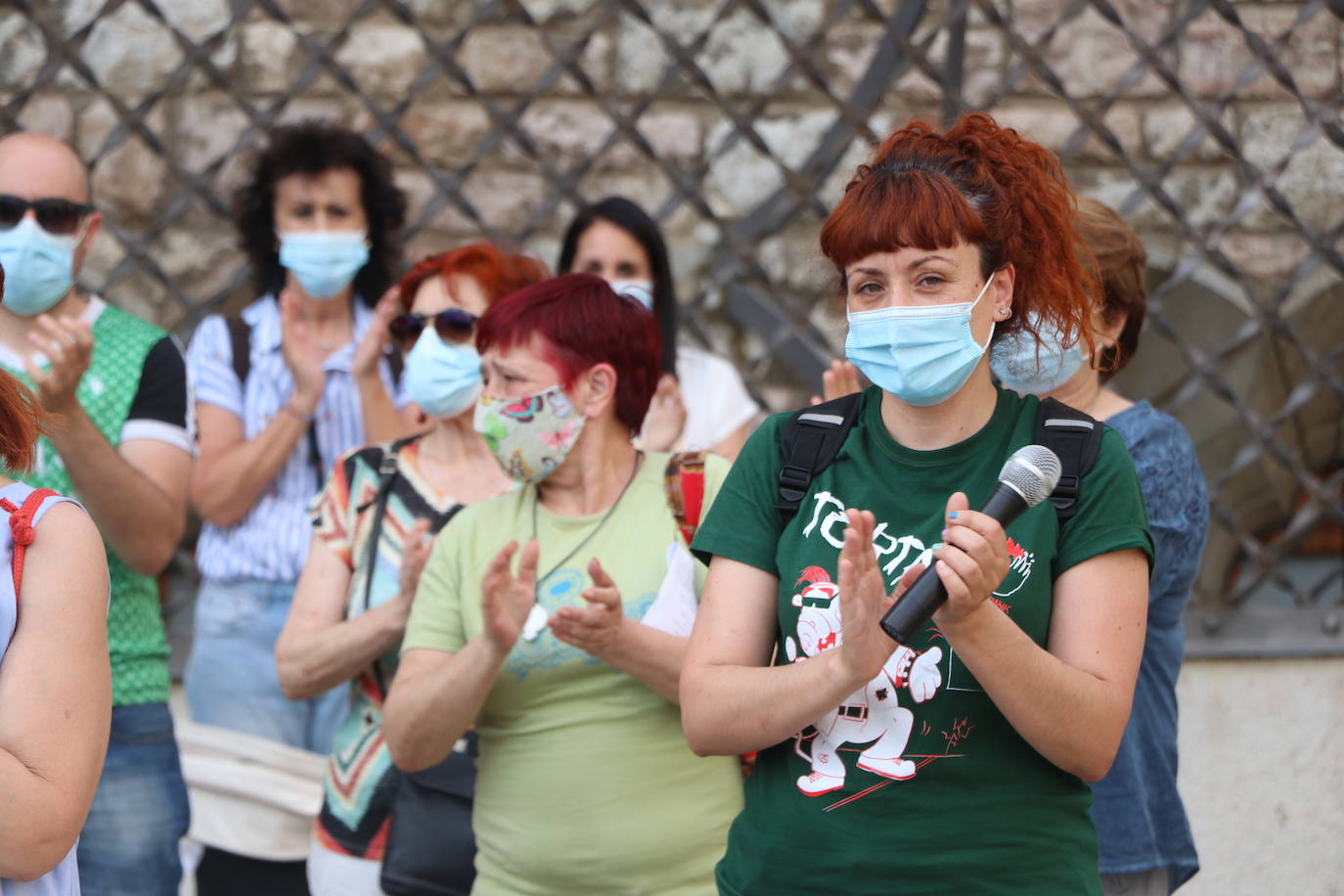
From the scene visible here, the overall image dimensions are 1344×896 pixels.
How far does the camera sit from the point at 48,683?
60.3 inches

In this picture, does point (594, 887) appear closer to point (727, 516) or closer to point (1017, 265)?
point (727, 516)

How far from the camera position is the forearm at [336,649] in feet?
8.26

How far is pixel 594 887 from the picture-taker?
7.16 feet

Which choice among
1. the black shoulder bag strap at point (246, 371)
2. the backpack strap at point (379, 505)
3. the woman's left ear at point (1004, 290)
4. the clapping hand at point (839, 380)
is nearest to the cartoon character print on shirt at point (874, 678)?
the woman's left ear at point (1004, 290)

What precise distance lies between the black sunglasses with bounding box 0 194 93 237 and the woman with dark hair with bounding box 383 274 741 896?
3.03 ft

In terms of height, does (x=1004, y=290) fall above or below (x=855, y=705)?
above

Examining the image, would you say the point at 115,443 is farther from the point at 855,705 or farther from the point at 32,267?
the point at 855,705

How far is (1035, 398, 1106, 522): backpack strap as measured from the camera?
168 cm

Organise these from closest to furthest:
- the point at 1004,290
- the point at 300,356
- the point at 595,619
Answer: the point at 1004,290 < the point at 595,619 < the point at 300,356

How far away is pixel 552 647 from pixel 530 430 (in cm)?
36

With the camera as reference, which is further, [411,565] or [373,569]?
[373,569]

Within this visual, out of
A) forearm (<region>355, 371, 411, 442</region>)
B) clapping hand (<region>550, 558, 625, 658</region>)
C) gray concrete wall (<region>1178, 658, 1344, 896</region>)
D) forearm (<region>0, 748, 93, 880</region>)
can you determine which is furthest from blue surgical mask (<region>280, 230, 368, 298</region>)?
gray concrete wall (<region>1178, 658, 1344, 896</region>)

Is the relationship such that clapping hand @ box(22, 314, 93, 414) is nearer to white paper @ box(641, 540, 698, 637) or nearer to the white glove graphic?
white paper @ box(641, 540, 698, 637)

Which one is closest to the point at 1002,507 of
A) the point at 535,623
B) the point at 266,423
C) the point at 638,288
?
the point at 535,623
